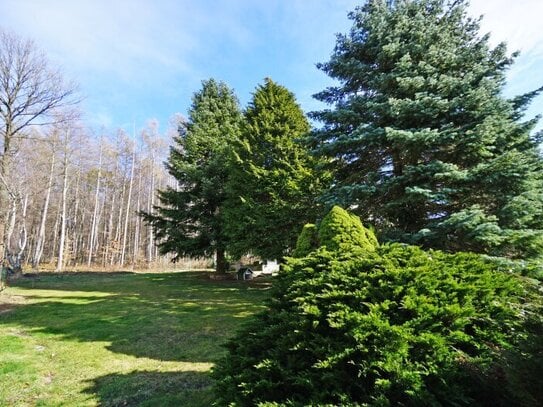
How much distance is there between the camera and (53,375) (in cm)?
436

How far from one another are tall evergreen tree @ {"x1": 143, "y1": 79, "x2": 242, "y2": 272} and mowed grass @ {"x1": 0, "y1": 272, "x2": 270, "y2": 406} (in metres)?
4.02

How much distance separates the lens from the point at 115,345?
550 centimetres

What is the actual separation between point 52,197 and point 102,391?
2928 centimetres

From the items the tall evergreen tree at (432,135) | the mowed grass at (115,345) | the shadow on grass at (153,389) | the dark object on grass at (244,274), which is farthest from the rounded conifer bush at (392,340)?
the dark object on grass at (244,274)

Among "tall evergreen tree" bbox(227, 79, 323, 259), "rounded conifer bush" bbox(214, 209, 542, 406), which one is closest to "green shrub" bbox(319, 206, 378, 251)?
"rounded conifer bush" bbox(214, 209, 542, 406)

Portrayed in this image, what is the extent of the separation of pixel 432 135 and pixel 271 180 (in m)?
6.39

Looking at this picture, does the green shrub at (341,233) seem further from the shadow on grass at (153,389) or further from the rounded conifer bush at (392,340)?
the shadow on grass at (153,389)

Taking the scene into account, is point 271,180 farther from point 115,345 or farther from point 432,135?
point 115,345

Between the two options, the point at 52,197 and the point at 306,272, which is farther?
the point at 52,197

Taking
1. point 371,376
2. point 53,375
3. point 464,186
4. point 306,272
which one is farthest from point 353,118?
point 53,375

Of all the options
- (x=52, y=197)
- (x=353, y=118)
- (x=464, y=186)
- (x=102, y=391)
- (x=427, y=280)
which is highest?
(x=52, y=197)

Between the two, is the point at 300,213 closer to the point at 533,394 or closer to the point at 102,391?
the point at 102,391

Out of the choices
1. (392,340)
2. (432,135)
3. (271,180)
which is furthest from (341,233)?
(271,180)

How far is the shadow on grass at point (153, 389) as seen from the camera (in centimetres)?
349
